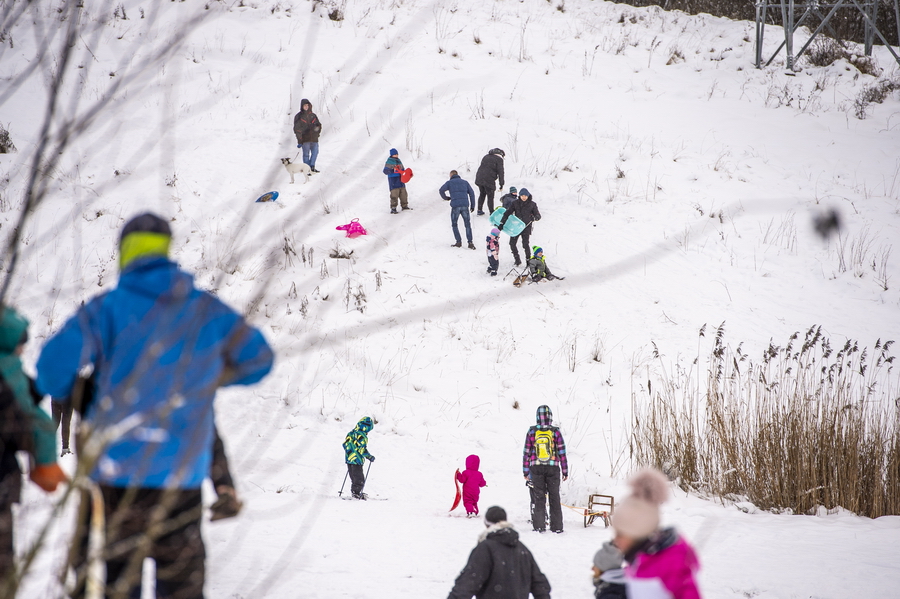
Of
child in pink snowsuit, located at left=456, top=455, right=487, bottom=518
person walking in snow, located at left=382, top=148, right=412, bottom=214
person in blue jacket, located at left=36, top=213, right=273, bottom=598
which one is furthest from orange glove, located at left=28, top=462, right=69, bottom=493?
person walking in snow, located at left=382, top=148, right=412, bottom=214

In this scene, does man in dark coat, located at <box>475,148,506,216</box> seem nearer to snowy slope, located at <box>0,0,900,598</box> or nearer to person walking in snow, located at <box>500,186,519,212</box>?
person walking in snow, located at <box>500,186,519,212</box>

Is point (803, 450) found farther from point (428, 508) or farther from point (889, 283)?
point (889, 283)

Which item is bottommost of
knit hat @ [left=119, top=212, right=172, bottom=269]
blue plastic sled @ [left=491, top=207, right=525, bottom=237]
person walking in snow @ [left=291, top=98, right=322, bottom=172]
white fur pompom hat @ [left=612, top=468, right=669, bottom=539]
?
white fur pompom hat @ [left=612, top=468, right=669, bottom=539]

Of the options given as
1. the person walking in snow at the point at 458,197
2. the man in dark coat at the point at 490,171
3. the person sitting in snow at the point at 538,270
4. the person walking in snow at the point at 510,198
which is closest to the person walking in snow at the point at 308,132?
the person walking in snow at the point at 458,197

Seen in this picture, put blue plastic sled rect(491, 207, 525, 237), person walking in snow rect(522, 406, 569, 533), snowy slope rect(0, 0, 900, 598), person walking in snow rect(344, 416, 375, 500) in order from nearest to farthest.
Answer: snowy slope rect(0, 0, 900, 598), person walking in snow rect(522, 406, 569, 533), person walking in snow rect(344, 416, 375, 500), blue plastic sled rect(491, 207, 525, 237)

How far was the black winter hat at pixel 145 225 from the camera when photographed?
1736 mm

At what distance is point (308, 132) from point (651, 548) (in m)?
11.9

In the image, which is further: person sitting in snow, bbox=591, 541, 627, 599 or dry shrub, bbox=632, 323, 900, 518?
dry shrub, bbox=632, 323, 900, 518

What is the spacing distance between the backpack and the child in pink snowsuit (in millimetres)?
740

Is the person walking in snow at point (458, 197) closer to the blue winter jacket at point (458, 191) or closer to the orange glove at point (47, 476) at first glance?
the blue winter jacket at point (458, 191)

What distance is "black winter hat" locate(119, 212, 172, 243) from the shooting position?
1.74 metres

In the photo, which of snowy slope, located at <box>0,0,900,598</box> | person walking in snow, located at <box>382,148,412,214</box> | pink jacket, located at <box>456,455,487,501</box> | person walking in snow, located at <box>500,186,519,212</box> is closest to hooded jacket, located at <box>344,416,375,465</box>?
snowy slope, located at <box>0,0,900,598</box>

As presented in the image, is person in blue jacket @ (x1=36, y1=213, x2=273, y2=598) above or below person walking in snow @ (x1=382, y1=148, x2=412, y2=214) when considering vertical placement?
below

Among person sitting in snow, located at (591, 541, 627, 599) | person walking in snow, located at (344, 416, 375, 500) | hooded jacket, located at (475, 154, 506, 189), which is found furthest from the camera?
hooded jacket, located at (475, 154, 506, 189)
